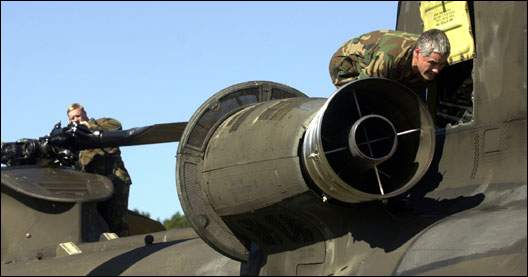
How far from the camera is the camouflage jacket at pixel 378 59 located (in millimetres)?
6285

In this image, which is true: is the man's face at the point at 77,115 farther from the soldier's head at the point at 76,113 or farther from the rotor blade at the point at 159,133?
the rotor blade at the point at 159,133

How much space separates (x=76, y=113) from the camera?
32.4 feet

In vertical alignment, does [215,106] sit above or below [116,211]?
above

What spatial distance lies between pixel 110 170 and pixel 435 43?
4.20 m

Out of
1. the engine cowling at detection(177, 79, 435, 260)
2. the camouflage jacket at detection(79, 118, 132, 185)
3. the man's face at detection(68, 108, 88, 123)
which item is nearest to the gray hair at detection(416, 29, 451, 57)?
the engine cowling at detection(177, 79, 435, 260)

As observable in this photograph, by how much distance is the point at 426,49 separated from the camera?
606 cm

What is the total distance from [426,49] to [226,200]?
4.51 ft

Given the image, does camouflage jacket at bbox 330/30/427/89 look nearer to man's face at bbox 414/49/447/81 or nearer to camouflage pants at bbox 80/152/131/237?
man's face at bbox 414/49/447/81

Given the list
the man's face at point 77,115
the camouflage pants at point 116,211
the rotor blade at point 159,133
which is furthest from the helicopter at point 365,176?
the man's face at point 77,115

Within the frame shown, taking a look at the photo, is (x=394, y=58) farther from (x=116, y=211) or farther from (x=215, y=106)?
(x=116, y=211)

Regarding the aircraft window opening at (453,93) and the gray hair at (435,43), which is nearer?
the gray hair at (435,43)

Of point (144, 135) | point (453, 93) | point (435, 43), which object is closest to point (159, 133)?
point (144, 135)

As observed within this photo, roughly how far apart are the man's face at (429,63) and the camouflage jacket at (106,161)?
3720 mm

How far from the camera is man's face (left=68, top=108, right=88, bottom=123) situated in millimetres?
9797
